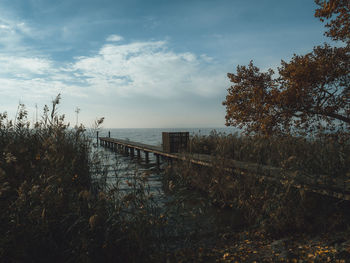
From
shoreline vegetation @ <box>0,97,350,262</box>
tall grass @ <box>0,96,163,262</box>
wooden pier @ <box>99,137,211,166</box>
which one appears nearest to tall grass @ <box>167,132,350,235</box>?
shoreline vegetation @ <box>0,97,350,262</box>

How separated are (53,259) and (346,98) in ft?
23.7

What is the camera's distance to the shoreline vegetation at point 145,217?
273 centimetres

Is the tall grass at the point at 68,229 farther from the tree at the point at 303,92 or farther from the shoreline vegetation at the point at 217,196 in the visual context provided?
the tree at the point at 303,92

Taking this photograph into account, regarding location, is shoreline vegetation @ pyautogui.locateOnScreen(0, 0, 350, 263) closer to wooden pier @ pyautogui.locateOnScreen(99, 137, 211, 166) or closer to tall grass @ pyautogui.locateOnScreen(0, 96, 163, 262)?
tall grass @ pyautogui.locateOnScreen(0, 96, 163, 262)

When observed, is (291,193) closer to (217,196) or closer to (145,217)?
(217,196)

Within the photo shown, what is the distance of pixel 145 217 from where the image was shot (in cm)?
313

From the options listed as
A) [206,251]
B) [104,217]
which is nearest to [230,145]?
[206,251]

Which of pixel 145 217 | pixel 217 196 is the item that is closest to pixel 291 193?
pixel 217 196

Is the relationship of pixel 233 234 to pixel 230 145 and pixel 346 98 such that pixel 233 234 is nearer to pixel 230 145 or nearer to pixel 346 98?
pixel 346 98

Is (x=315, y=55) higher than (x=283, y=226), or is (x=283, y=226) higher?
(x=315, y=55)

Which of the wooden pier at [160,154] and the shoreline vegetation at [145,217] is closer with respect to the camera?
the shoreline vegetation at [145,217]

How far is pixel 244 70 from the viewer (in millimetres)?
→ 7125

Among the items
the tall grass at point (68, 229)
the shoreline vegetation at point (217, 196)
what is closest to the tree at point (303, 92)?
the shoreline vegetation at point (217, 196)

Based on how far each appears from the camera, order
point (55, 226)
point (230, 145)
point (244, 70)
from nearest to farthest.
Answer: point (55, 226), point (244, 70), point (230, 145)
